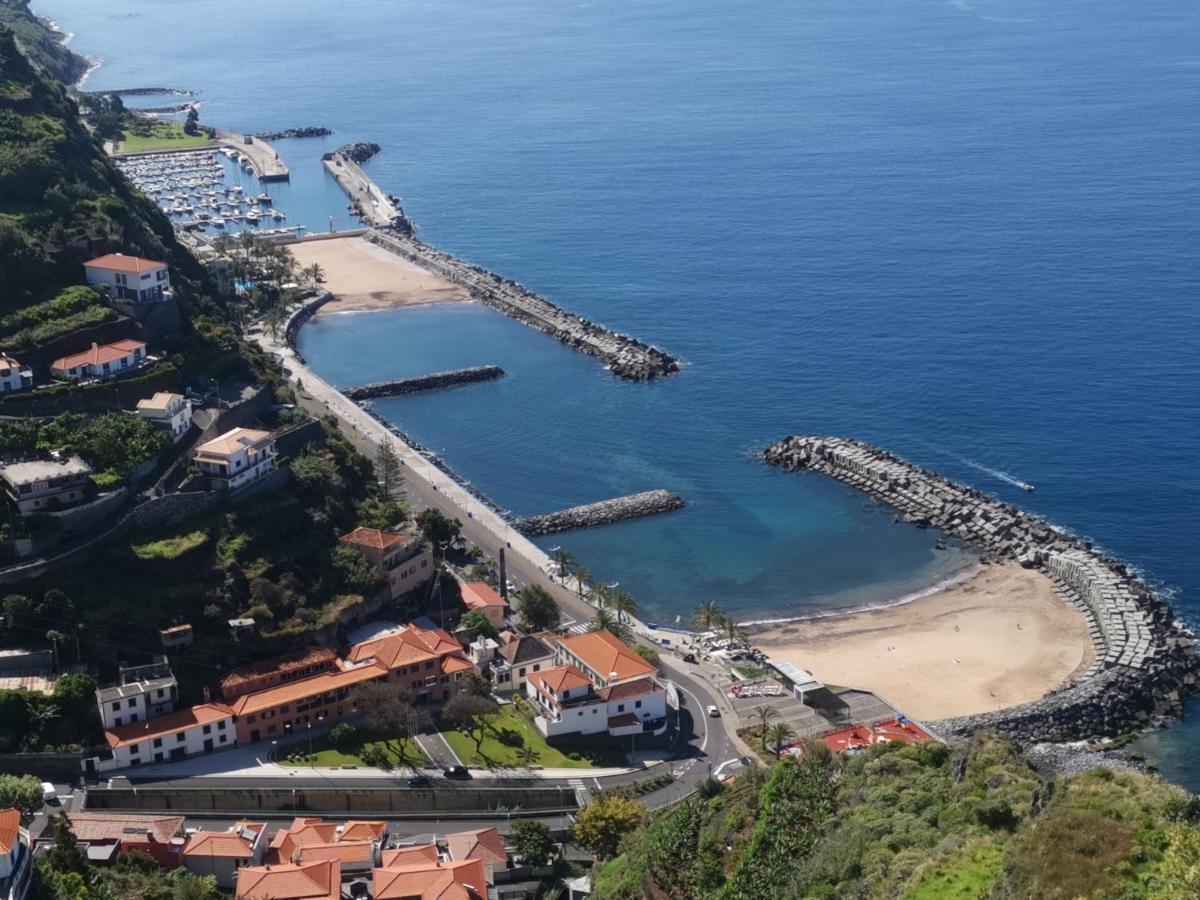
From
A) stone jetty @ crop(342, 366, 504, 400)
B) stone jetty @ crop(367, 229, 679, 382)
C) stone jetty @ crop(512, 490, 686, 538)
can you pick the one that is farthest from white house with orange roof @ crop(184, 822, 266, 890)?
stone jetty @ crop(367, 229, 679, 382)

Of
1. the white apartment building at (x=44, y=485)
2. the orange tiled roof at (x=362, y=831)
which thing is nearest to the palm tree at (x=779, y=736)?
the orange tiled roof at (x=362, y=831)

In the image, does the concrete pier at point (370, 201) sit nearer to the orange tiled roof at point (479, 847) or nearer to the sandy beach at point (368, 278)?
the sandy beach at point (368, 278)

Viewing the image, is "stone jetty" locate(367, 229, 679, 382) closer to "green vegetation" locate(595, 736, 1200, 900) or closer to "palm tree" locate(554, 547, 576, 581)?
"palm tree" locate(554, 547, 576, 581)

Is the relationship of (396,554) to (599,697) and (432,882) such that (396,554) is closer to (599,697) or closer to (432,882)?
(599,697)

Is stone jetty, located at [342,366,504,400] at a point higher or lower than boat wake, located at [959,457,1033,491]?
higher

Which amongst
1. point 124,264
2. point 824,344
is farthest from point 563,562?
point 824,344
